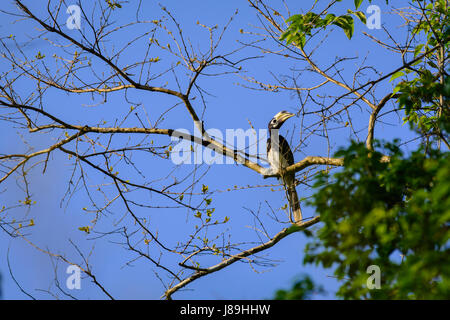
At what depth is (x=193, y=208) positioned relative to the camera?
13.5ft

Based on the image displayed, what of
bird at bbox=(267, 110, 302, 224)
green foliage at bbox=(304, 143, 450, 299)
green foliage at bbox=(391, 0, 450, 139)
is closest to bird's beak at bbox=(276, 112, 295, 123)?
bird at bbox=(267, 110, 302, 224)

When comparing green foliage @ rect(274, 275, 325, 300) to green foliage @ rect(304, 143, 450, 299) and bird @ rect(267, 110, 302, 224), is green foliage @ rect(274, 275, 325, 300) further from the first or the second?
bird @ rect(267, 110, 302, 224)

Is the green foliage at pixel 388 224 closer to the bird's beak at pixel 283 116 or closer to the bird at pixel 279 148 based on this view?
the bird at pixel 279 148

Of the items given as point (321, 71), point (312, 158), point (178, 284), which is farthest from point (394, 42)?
point (178, 284)

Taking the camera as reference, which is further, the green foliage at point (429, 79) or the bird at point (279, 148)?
the bird at point (279, 148)

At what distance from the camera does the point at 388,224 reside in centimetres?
244

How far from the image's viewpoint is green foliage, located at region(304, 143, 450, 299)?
207cm

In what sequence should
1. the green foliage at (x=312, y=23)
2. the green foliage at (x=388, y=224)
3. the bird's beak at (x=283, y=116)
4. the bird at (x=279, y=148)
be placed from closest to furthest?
the green foliage at (x=388, y=224), the green foliage at (x=312, y=23), the bird at (x=279, y=148), the bird's beak at (x=283, y=116)

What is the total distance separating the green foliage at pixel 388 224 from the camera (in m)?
2.07

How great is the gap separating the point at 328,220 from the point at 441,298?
2.11 feet

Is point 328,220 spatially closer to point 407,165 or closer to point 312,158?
point 407,165

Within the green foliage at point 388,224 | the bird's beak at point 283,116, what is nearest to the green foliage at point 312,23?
the green foliage at point 388,224

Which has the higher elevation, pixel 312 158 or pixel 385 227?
pixel 312 158
